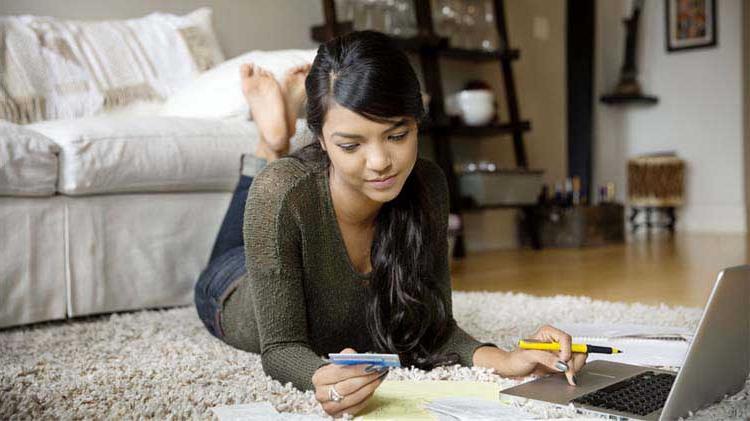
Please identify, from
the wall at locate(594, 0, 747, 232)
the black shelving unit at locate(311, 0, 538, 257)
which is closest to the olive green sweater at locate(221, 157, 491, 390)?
the black shelving unit at locate(311, 0, 538, 257)

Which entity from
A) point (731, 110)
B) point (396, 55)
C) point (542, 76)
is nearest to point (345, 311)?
point (396, 55)

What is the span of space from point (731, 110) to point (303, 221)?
4.73m

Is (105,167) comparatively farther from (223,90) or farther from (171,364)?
(171,364)

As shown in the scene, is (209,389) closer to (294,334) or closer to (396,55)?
(294,334)

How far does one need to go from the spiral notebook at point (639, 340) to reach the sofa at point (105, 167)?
2.35ft

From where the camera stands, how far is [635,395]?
3.19 feet

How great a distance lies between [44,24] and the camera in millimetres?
2391

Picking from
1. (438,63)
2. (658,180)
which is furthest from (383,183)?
(658,180)

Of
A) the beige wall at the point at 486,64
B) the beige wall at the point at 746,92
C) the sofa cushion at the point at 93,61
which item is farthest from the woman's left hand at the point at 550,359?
the beige wall at the point at 746,92

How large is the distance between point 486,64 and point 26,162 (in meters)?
2.85

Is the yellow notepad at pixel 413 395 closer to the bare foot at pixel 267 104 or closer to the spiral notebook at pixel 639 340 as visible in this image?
the spiral notebook at pixel 639 340

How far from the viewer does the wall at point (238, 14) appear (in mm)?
2699

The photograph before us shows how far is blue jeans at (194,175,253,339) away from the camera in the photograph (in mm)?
1486

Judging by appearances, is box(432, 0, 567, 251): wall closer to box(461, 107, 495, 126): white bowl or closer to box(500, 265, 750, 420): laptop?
box(461, 107, 495, 126): white bowl
